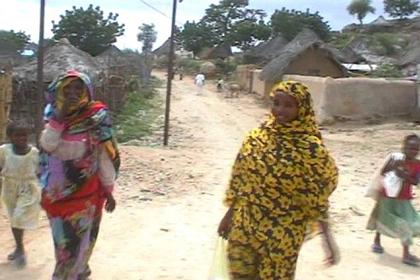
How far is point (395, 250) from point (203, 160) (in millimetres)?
5778

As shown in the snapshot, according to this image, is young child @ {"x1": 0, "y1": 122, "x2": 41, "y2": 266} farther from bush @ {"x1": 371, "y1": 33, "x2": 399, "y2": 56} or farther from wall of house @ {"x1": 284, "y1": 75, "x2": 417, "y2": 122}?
bush @ {"x1": 371, "y1": 33, "x2": 399, "y2": 56}

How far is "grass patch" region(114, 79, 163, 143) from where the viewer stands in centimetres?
1420

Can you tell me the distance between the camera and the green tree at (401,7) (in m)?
73.2

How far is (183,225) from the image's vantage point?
6375 mm

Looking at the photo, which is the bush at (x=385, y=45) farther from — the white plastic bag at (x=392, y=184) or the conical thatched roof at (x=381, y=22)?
the white plastic bag at (x=392, y=184)

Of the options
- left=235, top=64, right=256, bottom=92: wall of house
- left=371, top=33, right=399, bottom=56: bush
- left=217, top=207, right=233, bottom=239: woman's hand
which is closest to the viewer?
left=217, top=207, right=233, bottom=239: woman's hand

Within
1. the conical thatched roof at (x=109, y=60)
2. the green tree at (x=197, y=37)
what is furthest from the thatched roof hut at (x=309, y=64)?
the green tree at (x=197, y=37)

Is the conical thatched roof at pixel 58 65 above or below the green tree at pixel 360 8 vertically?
below

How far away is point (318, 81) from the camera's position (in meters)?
18.1

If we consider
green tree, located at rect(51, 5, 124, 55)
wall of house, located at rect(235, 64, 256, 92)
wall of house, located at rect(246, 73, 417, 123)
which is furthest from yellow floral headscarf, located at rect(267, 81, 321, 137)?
green tree, located at rect(51, 5, 124, 55)

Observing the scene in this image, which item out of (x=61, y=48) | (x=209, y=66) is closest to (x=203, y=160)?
(x=61, y=48)

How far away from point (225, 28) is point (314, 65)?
38.6m

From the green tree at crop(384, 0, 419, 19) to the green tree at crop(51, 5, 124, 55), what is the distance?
144 ft

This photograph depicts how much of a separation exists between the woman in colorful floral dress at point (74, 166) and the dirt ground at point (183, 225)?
1119 mm
